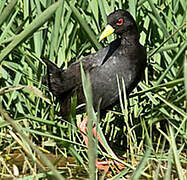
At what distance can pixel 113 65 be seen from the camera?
12.0ft

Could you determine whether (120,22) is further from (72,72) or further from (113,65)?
(72,72)

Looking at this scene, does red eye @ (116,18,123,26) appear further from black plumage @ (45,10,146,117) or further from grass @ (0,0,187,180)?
grass @ (0,0,187,180)

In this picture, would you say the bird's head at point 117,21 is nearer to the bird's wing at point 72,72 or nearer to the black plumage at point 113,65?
the black plumage at point 113,65

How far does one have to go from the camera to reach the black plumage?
3574mm

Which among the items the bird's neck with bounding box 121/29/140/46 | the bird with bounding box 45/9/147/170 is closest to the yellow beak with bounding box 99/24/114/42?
the bird with bounding box 45/9/147/170

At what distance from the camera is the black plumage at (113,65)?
357cm

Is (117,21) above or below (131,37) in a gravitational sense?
above

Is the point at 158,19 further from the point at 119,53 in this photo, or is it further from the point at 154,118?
the point at 154,118

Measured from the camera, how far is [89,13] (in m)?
3.80

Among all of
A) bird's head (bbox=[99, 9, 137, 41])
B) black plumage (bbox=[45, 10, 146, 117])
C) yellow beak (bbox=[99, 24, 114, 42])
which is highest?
bird's head (bbox=[99, 9, 137, 41])

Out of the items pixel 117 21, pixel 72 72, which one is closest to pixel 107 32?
pixel 117 21

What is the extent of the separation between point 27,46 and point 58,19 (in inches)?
22.1

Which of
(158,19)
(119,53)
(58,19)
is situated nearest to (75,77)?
(119,53)

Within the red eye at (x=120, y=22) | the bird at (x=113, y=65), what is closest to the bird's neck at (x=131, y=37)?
the bird at (x=113, y=65)
